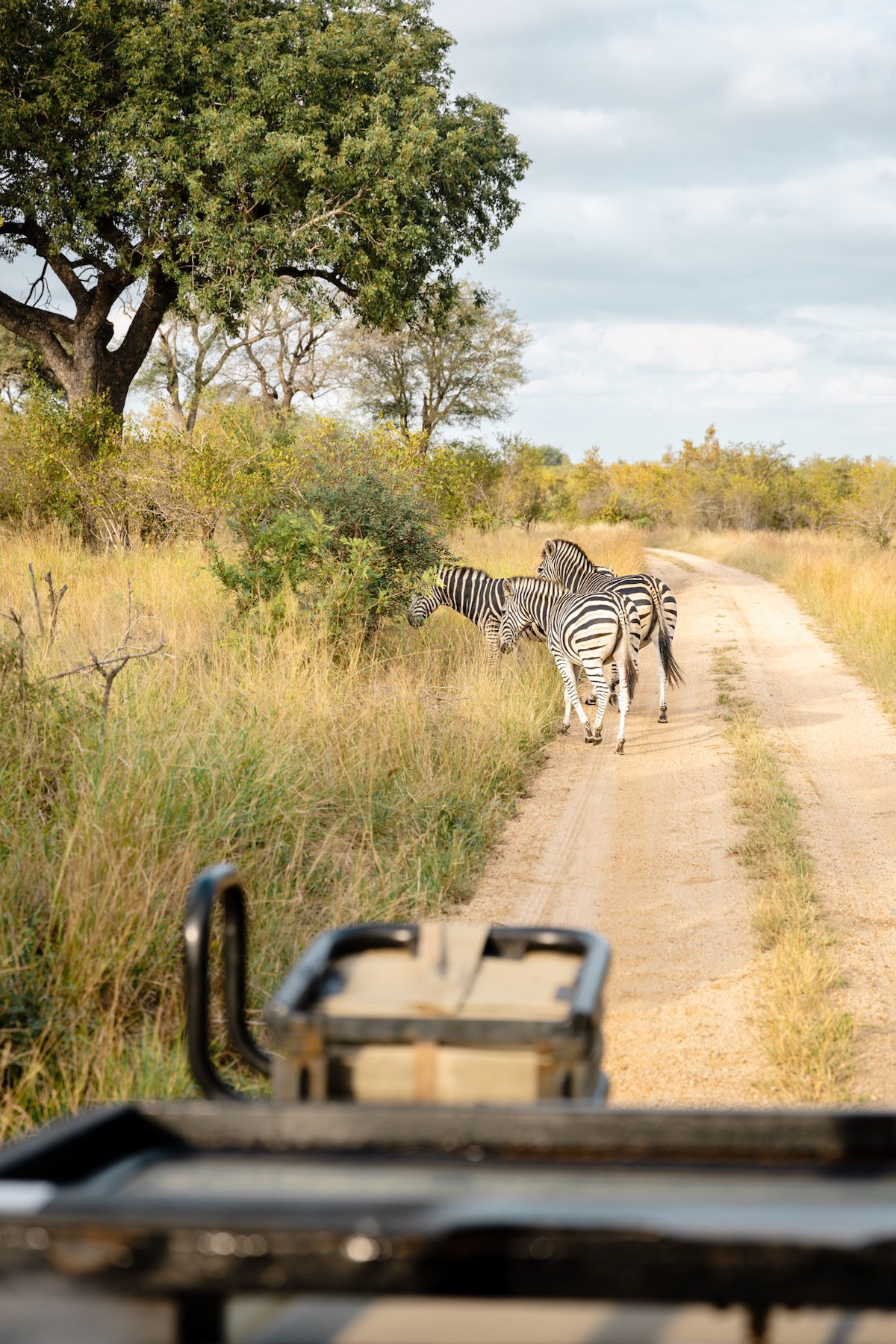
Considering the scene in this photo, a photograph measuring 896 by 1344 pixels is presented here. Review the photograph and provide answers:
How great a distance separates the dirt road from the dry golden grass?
80 mm

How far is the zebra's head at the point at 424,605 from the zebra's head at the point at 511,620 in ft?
2.45

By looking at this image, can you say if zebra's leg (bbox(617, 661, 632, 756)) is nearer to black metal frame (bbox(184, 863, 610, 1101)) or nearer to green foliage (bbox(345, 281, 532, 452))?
black metal frame (bbox(184, 863, 610, 1101))

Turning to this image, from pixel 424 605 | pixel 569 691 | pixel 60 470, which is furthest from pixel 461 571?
pixel 60 470

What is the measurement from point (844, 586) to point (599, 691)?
37.1 ft

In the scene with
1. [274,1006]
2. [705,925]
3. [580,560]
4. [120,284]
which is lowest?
[705,925]

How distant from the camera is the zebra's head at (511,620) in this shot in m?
11.9

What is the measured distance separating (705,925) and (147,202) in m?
15.2

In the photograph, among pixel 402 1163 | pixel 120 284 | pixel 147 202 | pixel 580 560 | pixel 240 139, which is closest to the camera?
pixel 402 1163

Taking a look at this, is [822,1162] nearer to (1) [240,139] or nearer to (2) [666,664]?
(2) [666,664]

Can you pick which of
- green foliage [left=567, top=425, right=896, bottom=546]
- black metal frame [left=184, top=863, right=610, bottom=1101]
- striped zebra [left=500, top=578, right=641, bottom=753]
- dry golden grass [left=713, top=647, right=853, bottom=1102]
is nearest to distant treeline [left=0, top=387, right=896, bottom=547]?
striped zebra [left=500, top=578, right=641, bottom=753]

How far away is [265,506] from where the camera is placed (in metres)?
12.1

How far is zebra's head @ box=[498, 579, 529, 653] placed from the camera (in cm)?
1192

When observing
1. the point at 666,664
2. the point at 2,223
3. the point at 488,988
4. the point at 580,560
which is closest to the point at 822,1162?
the point at 488,988

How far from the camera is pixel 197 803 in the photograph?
5.20 metres
